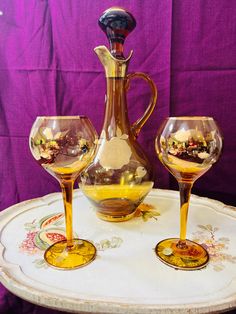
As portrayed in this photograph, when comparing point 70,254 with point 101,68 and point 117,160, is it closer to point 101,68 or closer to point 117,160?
point 117,160

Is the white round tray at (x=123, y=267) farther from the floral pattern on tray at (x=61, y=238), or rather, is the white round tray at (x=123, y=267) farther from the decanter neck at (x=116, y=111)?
the decanter neck at (x=116, y=111)

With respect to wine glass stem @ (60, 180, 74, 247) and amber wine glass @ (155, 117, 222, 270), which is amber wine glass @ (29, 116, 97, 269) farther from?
amber wine glass @ (155, 117, 222, 270)

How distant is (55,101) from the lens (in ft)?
2.91

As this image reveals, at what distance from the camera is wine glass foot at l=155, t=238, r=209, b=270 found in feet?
1.44

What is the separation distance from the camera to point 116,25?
562 millimetres

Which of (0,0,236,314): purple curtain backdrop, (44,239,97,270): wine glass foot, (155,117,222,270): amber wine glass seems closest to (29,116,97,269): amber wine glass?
(44,239,97,270): wine glass foot

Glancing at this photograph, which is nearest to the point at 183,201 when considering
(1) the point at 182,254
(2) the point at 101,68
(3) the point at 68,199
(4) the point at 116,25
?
(1) the point at 182,254

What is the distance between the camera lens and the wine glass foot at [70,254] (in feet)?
1.45

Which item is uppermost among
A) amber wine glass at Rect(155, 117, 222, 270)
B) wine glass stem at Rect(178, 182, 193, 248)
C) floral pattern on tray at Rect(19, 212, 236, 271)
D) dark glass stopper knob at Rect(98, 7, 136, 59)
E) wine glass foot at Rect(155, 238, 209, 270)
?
dark glass stopper knob at Rect(98, 7, 136, 59)

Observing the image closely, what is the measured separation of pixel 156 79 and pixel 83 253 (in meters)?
0.54

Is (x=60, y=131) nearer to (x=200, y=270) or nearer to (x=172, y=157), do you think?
(x=172, y=157)

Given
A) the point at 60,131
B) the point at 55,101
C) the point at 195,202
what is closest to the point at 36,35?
the point at 55,101

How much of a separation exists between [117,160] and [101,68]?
15.1 inches

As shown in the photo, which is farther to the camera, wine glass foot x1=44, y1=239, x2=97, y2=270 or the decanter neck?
the decanter neck
